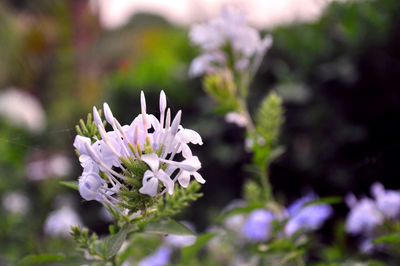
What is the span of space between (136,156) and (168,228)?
0.49 feet

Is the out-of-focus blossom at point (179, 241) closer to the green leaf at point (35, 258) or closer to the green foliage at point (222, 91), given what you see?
the green foliage at point (222, 91)

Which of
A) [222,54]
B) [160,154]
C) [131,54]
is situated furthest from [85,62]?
[160,154]

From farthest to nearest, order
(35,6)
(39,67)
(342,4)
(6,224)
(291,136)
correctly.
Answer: (35,6)
(39,67)
(291,136)
(342,4)
(6,224)

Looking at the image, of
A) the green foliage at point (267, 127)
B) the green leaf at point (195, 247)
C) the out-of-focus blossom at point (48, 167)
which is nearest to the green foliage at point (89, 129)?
the green leaf at point (195, 247)

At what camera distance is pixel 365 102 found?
234cm

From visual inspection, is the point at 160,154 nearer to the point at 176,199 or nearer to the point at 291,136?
the point at 176,199

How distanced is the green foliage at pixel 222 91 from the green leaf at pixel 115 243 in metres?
0.54

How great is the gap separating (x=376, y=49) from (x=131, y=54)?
23.7 feet

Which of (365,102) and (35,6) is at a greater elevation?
(35,6)

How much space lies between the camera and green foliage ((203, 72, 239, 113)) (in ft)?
3.44

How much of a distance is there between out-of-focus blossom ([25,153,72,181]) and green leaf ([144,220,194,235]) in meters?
2.47

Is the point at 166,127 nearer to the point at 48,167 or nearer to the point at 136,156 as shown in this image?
the point at 136,156

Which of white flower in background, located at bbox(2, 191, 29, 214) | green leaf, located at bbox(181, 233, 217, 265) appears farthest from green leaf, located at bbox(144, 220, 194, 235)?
white flower in background, located at bbox(2, 191, 29, 214)

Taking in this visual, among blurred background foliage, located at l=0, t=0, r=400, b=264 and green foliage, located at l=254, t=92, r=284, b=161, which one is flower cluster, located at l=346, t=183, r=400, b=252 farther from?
green foliage, located at l=254, t=92, r=284, b=161
